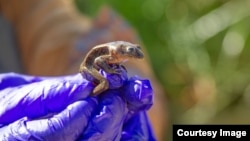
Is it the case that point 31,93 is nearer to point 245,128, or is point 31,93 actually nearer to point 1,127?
point 1,127

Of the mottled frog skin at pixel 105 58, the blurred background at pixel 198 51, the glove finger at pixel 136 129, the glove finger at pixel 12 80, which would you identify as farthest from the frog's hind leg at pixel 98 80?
the blurred background at pixel 198 51

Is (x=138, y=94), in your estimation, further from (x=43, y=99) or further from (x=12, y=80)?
(x=12, y=80)

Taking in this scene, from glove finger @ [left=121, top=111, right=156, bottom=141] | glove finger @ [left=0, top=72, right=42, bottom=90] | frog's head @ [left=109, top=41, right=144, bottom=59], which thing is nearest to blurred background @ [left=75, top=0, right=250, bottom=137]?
glove finger @ [left=0, top=72, right=42, bottom=90]

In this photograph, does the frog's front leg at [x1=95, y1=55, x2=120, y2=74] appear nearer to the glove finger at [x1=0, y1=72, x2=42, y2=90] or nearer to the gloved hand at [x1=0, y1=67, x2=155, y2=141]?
the gloved hand at [x1=0, y1=67, x2=155, y2=141]

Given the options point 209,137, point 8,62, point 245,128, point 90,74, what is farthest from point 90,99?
point 8,62

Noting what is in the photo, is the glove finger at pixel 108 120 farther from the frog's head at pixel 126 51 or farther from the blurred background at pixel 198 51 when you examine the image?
the blurred background at pixel 198 51

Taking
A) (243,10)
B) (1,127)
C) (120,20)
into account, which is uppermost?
(243,10)
